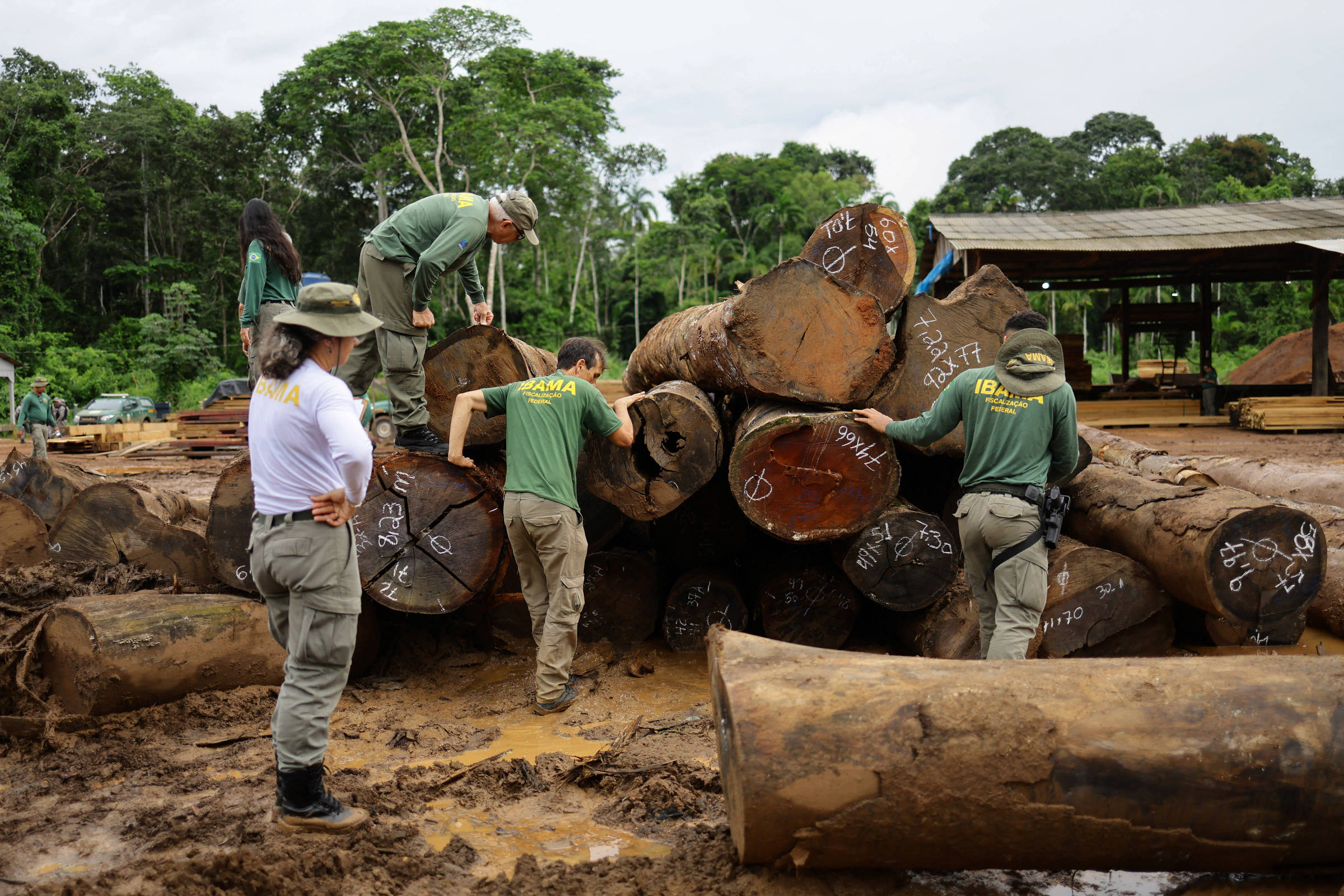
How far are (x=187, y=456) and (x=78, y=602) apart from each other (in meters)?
15.7

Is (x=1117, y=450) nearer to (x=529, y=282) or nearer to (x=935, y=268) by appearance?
(x=935, y=268)

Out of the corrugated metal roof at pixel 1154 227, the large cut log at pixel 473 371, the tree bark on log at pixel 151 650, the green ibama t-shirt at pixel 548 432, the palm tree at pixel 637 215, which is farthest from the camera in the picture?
the palm tree at pixel 637 215

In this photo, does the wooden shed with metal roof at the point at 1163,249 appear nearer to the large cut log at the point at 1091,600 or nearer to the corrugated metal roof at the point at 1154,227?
the corrugated metal roof at the point at 1154,227

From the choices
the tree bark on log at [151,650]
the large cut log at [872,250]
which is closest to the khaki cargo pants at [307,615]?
the tree bark on log at [151,650]

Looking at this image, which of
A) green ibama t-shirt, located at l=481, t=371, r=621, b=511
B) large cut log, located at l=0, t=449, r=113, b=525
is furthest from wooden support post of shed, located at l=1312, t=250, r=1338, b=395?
large cut log, located at l=0, t=449, r=113, b=525

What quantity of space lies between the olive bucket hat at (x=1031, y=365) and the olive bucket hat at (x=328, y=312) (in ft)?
9.09

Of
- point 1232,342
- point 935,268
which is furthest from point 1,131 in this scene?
point 1232,342

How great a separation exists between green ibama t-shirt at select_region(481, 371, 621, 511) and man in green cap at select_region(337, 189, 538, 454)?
62cm

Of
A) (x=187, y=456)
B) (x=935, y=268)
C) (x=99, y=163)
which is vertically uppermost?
(x=99, y=163)

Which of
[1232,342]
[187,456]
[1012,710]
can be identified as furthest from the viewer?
[1232,342]

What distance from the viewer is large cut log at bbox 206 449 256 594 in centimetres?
528

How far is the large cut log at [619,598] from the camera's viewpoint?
5.74 meters

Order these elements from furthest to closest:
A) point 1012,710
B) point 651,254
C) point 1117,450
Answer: point 651,254
point 1117,450
point 1012,710

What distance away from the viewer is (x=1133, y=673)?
9.22 ft
